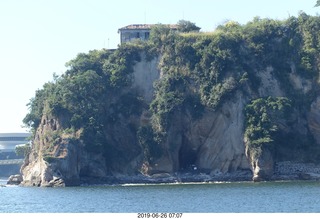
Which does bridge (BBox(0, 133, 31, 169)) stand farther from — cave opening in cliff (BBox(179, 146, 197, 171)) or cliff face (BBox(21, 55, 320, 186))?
cave opening in cliff (BBox(179, 146, 197, 171))

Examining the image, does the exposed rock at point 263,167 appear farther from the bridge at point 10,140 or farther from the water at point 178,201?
the bridge at point 10,140

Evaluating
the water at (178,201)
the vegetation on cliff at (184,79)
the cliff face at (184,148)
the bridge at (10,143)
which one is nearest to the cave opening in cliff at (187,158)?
the cliff face at (184,148)

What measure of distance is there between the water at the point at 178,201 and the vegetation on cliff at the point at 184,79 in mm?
18798

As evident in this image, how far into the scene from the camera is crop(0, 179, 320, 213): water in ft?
171

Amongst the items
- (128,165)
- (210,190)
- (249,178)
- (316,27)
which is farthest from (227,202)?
(316,27)

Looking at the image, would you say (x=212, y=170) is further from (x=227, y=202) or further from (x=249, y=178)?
(x=227, y=202)

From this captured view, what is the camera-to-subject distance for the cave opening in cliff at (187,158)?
9500cm

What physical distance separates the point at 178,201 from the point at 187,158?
3612cm

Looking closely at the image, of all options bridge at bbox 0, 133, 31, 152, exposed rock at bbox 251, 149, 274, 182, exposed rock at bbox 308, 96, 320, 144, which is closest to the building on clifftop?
exposed rock at bbox 308, 96, 320, 144

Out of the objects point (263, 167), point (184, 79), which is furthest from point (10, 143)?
point (263, 167)

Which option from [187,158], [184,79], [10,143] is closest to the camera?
[187,158]

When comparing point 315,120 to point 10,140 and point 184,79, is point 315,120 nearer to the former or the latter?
point 184,79

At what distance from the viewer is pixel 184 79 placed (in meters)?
97.3

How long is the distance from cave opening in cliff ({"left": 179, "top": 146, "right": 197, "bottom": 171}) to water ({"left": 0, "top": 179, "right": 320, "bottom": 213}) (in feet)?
63.0
